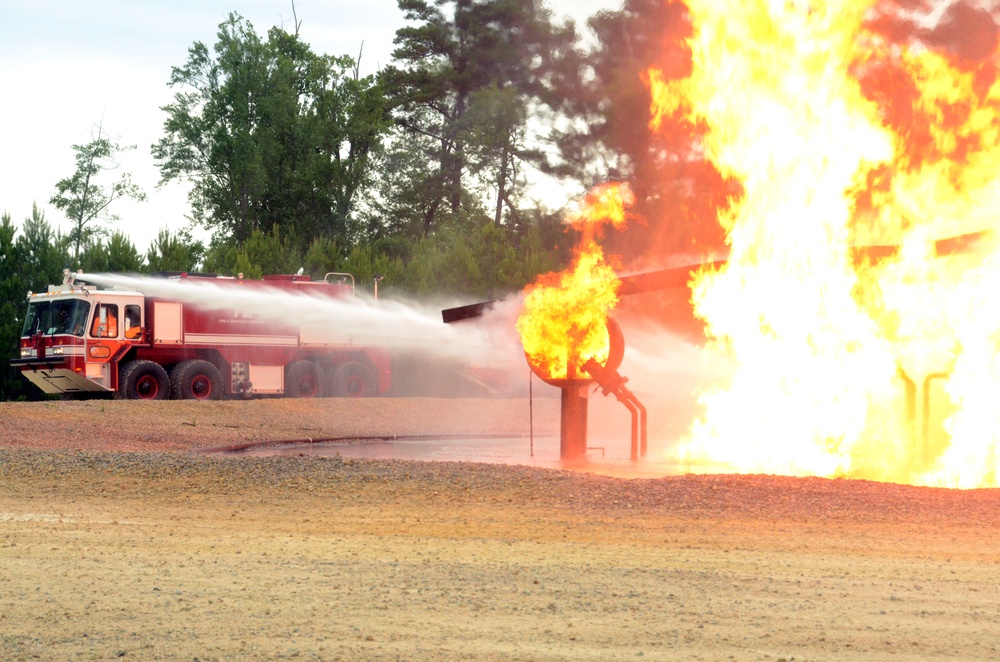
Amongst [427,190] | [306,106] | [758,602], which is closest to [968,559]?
[758,602]

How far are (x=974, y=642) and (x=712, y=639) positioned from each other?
1549 mm

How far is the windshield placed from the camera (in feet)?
104

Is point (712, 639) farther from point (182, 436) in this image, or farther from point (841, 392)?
point (182, 436)

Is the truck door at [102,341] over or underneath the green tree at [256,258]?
underneath

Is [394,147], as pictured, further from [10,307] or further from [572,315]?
[572,315]

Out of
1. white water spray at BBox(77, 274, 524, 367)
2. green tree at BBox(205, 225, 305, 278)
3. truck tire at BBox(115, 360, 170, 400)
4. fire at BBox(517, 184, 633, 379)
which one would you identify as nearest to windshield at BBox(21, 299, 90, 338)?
white water spray at BBox(77, 274, 524, 367)

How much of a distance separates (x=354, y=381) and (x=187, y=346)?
18.0 ft

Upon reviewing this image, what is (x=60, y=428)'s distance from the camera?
24.7 metres

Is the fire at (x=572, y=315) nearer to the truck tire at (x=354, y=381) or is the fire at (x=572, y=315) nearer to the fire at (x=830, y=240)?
→ the fire at (x=830, y=240)

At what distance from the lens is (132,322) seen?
32.5 metres

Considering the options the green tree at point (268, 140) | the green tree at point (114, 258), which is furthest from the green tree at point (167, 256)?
the green tree at point (268, 140)

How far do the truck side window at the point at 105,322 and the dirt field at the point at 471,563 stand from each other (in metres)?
14.1

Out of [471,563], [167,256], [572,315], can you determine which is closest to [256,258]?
[167,256]

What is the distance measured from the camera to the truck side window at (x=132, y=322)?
32.4 meters
